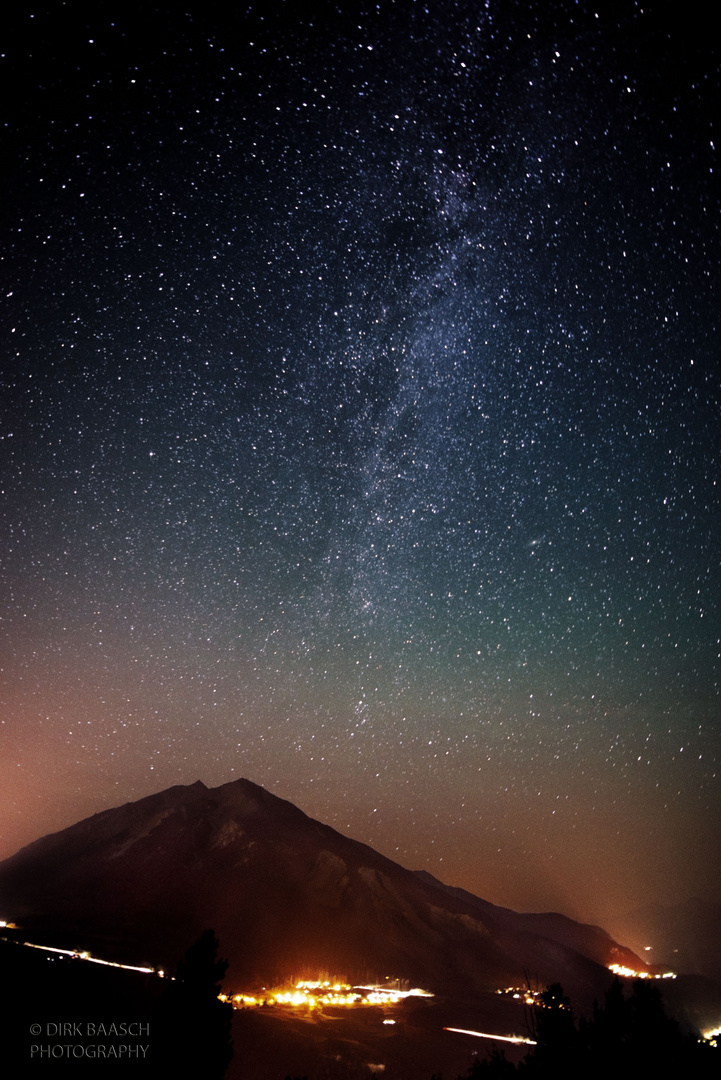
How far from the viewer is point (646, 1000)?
31375 millimetres

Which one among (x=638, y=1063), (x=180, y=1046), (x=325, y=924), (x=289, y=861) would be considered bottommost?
(x=325, y=924)

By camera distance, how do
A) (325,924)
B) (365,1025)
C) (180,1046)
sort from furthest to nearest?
1. (325,924)
2. (365,1025)
3. (180,1046)

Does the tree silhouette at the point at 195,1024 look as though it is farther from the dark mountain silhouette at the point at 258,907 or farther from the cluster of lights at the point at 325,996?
the dark mountain silhouette at the point at 258,907

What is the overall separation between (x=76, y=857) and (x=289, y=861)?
7161cm

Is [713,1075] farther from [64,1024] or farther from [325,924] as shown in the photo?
[325,924]

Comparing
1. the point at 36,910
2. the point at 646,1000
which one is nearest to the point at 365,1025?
the point at 646,1000

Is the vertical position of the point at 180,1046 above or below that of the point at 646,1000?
above

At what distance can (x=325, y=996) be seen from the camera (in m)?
99.1

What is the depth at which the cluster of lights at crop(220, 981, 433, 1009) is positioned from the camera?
287 feet

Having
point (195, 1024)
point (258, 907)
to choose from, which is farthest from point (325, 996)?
point (195, 1024)

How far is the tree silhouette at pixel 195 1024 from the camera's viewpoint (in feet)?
62.3

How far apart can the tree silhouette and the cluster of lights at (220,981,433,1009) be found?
75.9 meters

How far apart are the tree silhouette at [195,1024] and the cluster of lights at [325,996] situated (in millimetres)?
75864

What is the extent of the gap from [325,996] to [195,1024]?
103 metres
